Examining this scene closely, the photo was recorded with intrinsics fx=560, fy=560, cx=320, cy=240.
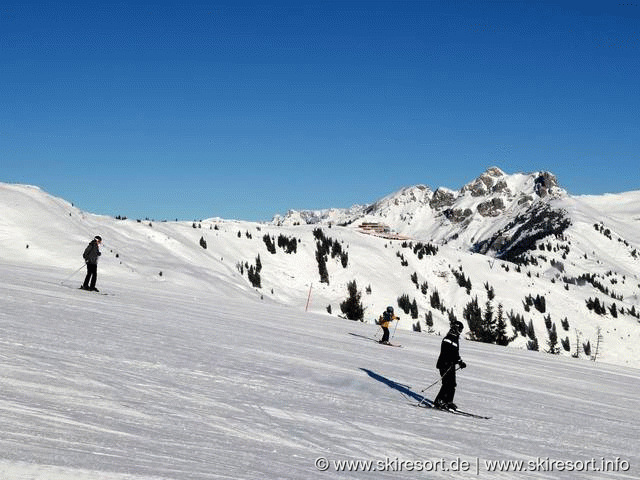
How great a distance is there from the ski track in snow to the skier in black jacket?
0.51 metres

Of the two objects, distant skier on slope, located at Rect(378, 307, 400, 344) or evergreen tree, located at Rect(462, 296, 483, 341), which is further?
evergreen tree, located at Rect(462, 296, 483, 341)

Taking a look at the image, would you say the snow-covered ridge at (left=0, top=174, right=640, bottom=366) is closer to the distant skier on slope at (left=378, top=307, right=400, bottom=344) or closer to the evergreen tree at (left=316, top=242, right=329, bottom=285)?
the evergreen tree at (left=316, top=242, right=329, bottom=285)

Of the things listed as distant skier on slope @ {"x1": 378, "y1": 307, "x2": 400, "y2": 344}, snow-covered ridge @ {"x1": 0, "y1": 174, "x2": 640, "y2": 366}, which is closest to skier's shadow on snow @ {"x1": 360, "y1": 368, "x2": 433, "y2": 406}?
distant skier on slope @ {"x1": 378, "y1": 307, "x2": 400, "y2": 344}

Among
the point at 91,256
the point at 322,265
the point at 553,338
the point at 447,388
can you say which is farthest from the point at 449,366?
the point at 553,338

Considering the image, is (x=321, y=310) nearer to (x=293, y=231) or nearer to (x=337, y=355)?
(x=293, y=231)

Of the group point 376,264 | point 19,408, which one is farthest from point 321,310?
point 19,408

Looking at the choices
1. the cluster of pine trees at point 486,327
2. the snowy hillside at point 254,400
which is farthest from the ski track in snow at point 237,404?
the cluster of pine trees at point 486,327

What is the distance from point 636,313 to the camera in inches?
5359

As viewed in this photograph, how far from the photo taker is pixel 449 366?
11.7 metres

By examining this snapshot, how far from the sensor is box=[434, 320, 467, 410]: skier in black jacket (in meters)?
11.5

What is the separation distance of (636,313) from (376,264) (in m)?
76.9

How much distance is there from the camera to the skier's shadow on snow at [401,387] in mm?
12133

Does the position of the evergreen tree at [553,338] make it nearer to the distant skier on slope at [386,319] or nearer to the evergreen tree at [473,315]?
the evergreen tree at [473,315]

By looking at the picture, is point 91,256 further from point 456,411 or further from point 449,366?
point 456,411
